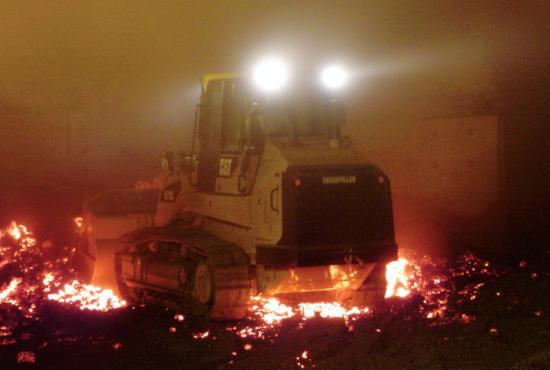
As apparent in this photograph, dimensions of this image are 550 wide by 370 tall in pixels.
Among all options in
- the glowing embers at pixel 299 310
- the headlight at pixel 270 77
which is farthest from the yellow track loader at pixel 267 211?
the glowing embers at pixel 299 310

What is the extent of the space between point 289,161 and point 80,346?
2.95 metres

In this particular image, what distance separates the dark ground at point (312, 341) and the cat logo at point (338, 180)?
5.12ft

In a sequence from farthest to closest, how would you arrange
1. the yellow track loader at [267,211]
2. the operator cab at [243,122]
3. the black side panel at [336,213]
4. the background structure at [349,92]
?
the background structure at [349,92] → the operator cab at [243,122] → the yellow track loader at [267,211] → the black side panel at [336,213]

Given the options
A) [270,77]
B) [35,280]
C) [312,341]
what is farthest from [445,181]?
[312,341]

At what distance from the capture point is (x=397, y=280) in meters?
12.0

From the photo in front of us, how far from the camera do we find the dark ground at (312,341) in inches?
333

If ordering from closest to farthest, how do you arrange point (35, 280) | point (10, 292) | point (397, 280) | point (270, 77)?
point (270, 77) < point (397, 280) < point (10, 292) < point (35, 280)

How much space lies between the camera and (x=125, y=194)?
13227 millimetres

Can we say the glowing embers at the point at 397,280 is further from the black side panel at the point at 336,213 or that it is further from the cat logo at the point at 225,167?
the cat logo at the point at 225,167

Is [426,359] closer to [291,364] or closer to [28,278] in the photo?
[291,364]

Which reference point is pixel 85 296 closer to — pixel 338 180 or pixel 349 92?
pixel 338 180

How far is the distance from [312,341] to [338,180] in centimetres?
182

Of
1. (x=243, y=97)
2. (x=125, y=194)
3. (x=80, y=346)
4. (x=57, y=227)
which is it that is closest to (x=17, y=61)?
(x=57, y=227)

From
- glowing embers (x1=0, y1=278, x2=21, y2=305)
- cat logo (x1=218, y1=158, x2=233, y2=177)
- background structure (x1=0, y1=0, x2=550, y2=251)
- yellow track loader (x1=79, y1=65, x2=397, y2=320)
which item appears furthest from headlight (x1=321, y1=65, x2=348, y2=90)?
background structure (x1=0, y1=0, x2=550, y2=251)
